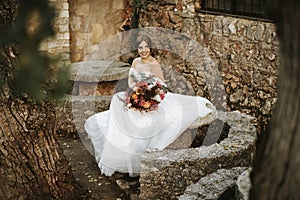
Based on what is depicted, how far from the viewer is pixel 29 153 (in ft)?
13.3

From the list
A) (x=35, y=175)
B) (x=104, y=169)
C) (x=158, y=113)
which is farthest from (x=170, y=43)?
(x=35, y=175)

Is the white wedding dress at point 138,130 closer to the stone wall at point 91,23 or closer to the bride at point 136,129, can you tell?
the bride at point 136,129

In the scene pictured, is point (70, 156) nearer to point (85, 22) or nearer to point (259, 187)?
point (85, 22)

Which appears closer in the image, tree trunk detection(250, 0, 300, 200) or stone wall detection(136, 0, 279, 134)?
tree trunk detection(250, 0, 300, 200)

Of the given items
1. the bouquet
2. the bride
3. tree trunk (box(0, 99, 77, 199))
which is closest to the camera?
tree trunk (box(0, 99, 77, 199))

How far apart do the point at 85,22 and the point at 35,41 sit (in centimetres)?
625

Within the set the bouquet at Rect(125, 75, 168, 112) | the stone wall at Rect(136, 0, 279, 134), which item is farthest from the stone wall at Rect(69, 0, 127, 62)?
the bouquet at Rect(125, 75, 168, 112)

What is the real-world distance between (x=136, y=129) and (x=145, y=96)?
0.40 metres

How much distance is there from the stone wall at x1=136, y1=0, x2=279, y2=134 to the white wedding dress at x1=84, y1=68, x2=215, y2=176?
1130 mm

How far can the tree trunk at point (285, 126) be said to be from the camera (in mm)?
1593

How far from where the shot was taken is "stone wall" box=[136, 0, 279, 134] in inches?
266

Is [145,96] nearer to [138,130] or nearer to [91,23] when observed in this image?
[138,130]

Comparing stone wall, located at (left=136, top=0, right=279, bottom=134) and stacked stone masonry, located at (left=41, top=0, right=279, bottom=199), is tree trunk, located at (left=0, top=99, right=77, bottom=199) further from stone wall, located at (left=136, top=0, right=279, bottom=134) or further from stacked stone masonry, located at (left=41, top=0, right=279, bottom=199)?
stone wall, located at (left=136, top=0, right=279, bottom=134)

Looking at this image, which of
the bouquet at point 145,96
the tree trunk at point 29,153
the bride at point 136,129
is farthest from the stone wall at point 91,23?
the tree trunk at point 29,153
